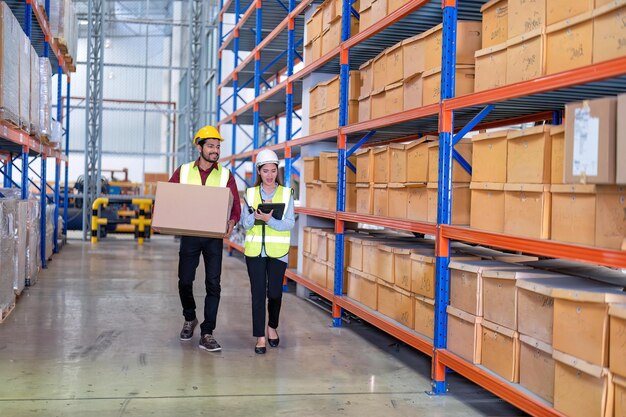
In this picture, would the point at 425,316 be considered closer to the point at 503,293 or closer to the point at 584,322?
the point at 503,293

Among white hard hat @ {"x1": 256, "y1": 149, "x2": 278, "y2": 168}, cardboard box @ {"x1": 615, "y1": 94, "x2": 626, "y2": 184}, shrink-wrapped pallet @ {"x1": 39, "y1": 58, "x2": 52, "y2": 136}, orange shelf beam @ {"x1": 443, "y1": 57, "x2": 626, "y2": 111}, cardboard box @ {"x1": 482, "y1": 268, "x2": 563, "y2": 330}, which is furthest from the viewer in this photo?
shrink-wrapped pallet @ {"x1": 39, "y1": 58, "x2": 52, "y2": 136}

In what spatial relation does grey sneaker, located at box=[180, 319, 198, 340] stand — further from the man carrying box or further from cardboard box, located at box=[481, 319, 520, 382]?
cardboard box, located at box=[481, 319, 520, 382]

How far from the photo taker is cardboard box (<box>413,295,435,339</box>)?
17.9 ft

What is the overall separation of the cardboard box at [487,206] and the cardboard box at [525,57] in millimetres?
702

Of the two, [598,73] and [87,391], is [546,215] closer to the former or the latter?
[598,73]

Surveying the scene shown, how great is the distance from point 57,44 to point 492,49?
920cm

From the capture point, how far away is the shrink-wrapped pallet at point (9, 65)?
620 cm

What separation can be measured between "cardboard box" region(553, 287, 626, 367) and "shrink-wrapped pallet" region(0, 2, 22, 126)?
504cm

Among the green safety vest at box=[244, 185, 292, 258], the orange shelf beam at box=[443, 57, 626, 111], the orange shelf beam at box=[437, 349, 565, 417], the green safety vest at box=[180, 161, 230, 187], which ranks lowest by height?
the orange shelf beam at box=[437, 349, 565, 417]

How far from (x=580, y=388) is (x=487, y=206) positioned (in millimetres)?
1477

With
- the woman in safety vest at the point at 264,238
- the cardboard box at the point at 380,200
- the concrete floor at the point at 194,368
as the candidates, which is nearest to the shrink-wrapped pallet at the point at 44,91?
the concrete floor at the point at 194,368

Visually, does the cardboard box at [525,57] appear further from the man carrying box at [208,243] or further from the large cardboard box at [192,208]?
the man carrying box at [208,243]

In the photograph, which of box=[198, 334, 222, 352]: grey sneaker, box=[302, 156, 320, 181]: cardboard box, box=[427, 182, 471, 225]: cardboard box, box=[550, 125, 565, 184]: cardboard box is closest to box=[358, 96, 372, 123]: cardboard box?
box=[302, 156, 320, 181]: cardboard box

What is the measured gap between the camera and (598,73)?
341 centimetres
